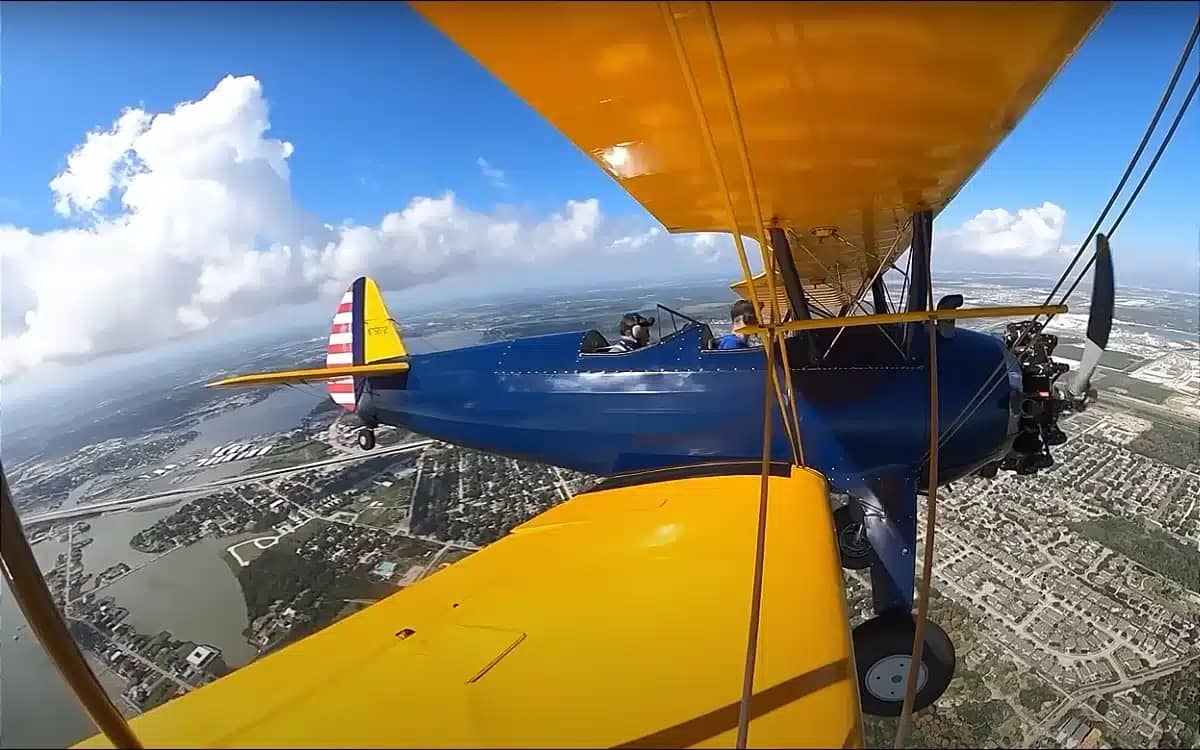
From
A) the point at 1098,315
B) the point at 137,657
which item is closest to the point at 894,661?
the point at 1098,315

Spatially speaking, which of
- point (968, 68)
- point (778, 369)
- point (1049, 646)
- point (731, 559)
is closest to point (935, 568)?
point (1049, 646)

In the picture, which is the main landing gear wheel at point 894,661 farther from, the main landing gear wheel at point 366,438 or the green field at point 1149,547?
the green field at point 1149,547

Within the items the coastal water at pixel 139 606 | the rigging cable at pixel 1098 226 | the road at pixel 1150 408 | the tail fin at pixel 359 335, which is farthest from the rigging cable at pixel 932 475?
the road at pixel 1150 408

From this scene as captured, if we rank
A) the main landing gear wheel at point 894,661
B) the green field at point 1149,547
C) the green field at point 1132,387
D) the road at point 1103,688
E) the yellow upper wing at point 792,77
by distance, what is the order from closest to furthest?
the yellow upper wing at point 792,77 → the main landing gear wheel at point 894,661 → the road at point 1103,688 → the green field at point 1149,547 → the green field at point 1132,387

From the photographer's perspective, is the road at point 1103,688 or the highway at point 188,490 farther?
the highway at point 188,490

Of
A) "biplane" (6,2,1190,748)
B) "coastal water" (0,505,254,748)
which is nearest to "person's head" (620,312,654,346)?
"biplane" (6,2,1190,748)

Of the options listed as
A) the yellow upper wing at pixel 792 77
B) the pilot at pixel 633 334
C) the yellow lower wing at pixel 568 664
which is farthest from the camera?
the pilot at pixel 633 334

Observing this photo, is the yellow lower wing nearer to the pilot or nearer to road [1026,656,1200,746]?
the pilot
